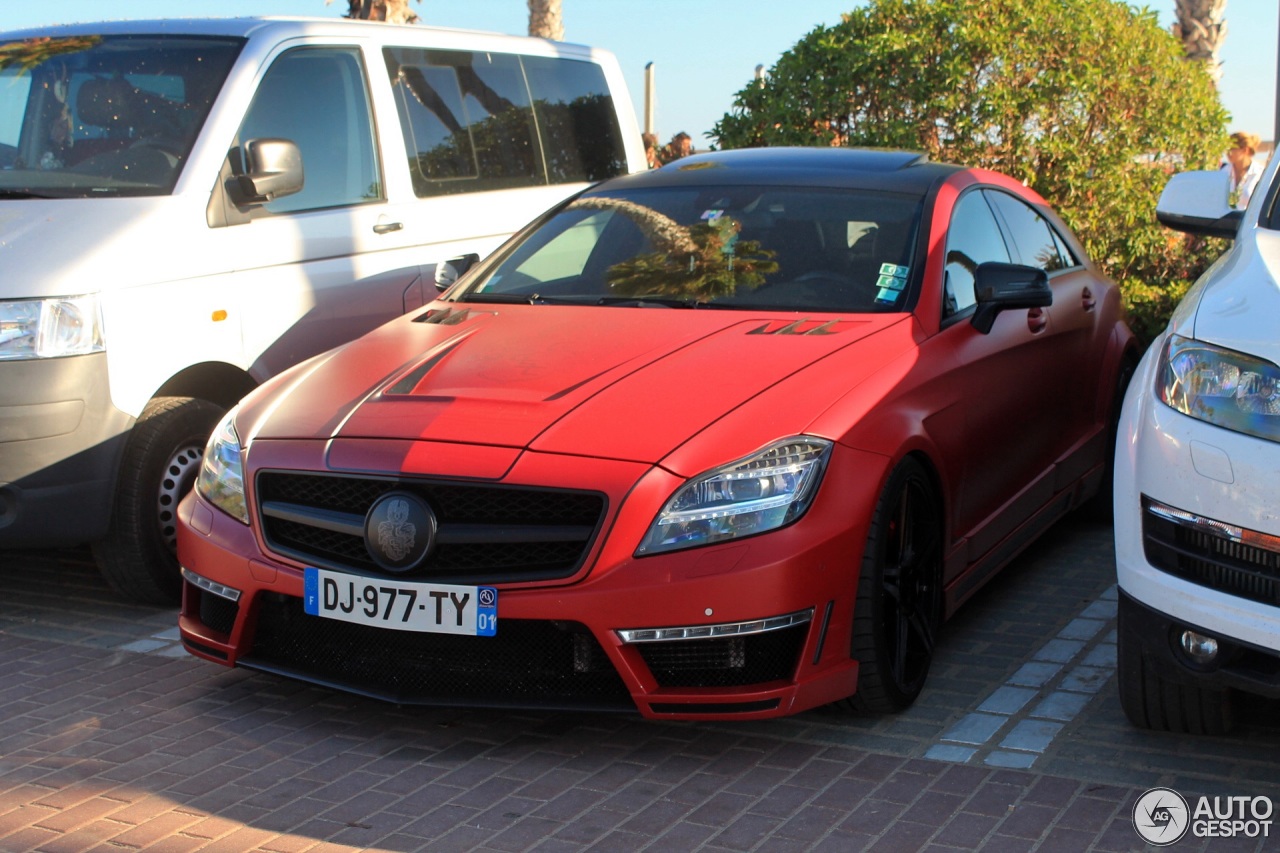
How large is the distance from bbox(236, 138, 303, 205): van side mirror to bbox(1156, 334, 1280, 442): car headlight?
3435 millimetres

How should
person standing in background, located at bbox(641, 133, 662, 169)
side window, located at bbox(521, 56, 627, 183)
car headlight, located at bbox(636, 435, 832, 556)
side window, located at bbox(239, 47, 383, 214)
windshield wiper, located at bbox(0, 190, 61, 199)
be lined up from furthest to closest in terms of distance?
person standing in background, located at bbox(641, 133, 662, 169) < side window, located at bbox(521, 56, 627, 183) < side window, located at bbox(239, 47, 383, 214) < windshield wiper, located at bbox(0, 190, 61, 199) < car headlight, located at bbox(636, 435, 832, 556)

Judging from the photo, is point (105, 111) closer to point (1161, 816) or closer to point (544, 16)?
point (1161, 816)

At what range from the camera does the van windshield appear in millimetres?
5637

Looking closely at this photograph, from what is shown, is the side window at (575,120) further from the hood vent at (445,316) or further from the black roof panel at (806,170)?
the hood vent at (445,316)

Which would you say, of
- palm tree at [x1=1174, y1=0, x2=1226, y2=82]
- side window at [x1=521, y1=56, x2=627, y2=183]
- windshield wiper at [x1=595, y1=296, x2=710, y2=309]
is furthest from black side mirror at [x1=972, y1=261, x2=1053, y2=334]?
palm tree at [x1=1174, y1=0, x2=1226, y2=82]

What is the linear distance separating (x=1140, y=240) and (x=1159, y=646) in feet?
22.7

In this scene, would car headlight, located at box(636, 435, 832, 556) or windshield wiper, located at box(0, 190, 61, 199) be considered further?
windshield wiper, located at box(0, 190, 61, 199)

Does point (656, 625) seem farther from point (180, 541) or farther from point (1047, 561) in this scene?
point (1047, 561)

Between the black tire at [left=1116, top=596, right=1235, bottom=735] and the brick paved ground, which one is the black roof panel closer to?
the brick paved ground

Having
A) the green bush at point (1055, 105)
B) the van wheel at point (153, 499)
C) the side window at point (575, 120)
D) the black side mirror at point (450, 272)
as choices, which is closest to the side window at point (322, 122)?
the black side mirror at point (450, 272)

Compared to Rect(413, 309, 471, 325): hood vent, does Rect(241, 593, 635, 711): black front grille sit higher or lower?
lower

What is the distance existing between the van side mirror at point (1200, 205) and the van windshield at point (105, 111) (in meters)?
3.54

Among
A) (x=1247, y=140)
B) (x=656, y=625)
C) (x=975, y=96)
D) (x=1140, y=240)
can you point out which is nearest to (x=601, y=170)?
(x=975, y=96)

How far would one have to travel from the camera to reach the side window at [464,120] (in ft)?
22.2
